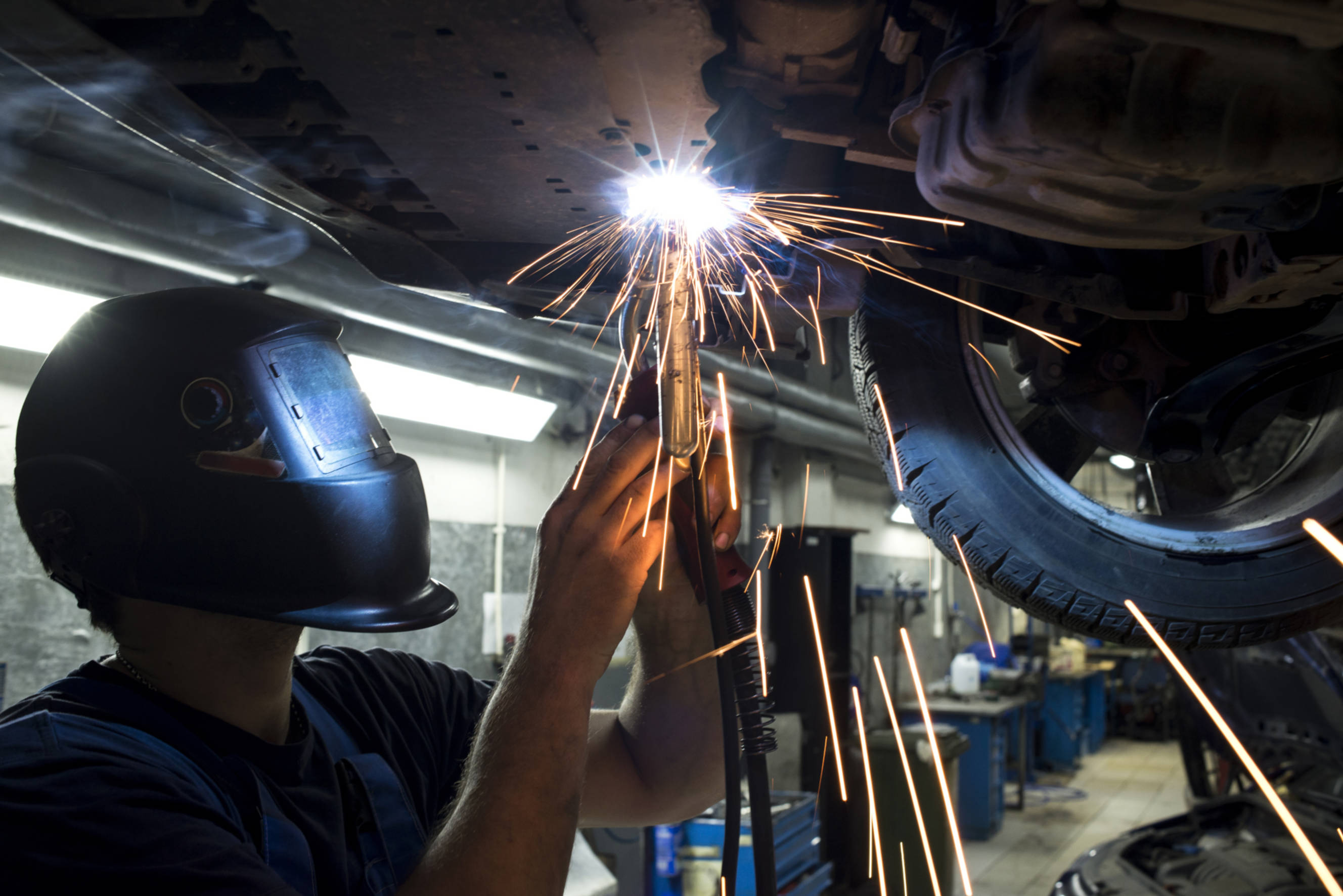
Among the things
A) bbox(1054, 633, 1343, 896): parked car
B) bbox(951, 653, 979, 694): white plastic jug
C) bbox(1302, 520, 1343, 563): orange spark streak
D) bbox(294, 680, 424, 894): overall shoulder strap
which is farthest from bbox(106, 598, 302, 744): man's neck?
bbox(951, 653, 979, 694): white plastic jug

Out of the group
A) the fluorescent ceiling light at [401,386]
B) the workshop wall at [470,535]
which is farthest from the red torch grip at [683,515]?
the workshop wall at [470,535]

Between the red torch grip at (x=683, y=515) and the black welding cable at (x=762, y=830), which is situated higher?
the red torch grip at (x=683, y=515)

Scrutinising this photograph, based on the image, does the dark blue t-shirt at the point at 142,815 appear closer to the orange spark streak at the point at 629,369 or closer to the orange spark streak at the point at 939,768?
the orange spark streak at the point at 629,369

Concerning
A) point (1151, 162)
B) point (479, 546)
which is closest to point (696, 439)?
point (1151, 162)

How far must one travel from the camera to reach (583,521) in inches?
43.9

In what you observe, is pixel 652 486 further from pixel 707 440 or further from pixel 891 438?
pixel 891 438

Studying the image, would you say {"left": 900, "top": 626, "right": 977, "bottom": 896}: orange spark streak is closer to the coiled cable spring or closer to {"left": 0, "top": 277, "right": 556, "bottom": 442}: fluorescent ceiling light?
the coiled cable spring

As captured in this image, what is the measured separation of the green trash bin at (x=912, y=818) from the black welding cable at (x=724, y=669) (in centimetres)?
471

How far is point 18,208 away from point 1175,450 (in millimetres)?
2666

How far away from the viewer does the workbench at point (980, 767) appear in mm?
6754

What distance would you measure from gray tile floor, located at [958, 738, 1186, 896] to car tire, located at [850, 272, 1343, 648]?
13.8ft

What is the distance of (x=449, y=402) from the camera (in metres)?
3.79

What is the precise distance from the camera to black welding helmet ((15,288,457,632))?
1.19 m

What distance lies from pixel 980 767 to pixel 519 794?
6.62 m
